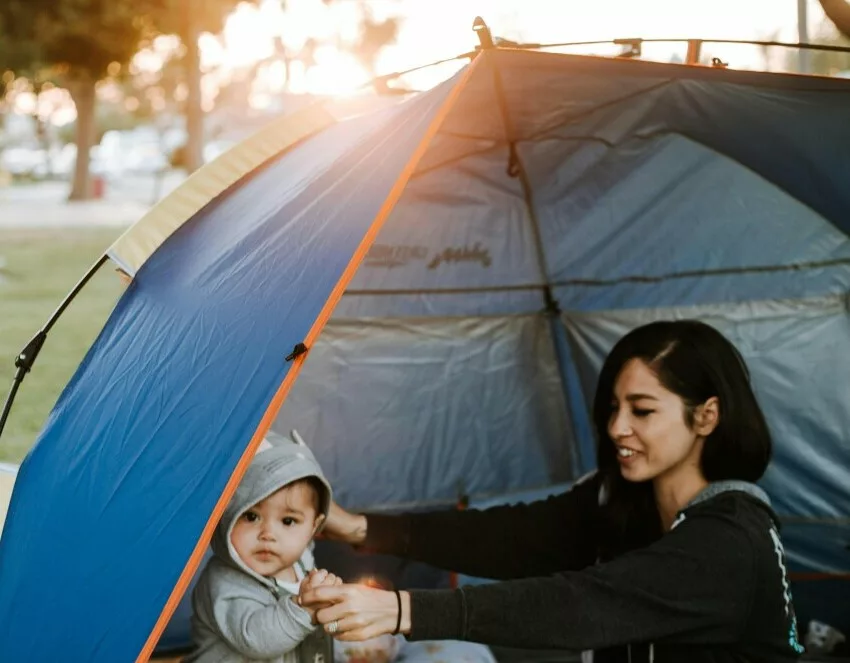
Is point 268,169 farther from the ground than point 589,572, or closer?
farther from the ground

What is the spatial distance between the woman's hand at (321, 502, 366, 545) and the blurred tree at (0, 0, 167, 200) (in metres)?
10.5

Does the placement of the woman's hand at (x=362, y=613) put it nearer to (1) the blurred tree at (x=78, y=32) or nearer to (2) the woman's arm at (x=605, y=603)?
(2) the woman's arm at (x=605, y=603)

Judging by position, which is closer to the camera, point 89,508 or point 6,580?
point 89,508

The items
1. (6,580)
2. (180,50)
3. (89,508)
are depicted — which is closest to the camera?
(89,508)

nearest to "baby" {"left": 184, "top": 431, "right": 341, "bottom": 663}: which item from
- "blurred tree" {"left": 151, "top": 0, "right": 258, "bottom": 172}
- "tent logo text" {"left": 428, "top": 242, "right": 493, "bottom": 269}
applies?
"tent logo text" {"left": 428, "top": 242, "right": 493, "bottom": 269}

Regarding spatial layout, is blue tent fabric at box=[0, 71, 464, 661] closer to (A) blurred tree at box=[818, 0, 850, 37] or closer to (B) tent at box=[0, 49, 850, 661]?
(B) tent at box=[0, 49, 850, 661]

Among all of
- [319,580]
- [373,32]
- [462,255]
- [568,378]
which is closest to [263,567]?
[319,580]

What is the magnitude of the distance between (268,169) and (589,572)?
1473 millimetres

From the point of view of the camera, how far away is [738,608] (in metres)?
1.95

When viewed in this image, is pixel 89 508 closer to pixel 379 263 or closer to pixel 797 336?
pixel 379 263

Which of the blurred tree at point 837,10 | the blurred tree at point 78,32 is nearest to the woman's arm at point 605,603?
the blurred tree at point 837,10

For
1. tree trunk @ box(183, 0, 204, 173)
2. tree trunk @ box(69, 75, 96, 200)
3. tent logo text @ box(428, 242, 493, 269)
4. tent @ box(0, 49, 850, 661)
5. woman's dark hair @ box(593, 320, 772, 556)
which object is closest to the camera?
tent @ box(0, 49, 850, 661)

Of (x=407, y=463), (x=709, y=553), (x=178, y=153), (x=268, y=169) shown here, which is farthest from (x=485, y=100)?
(x=178, y=153)

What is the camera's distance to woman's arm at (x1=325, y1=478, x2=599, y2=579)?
105 inches
